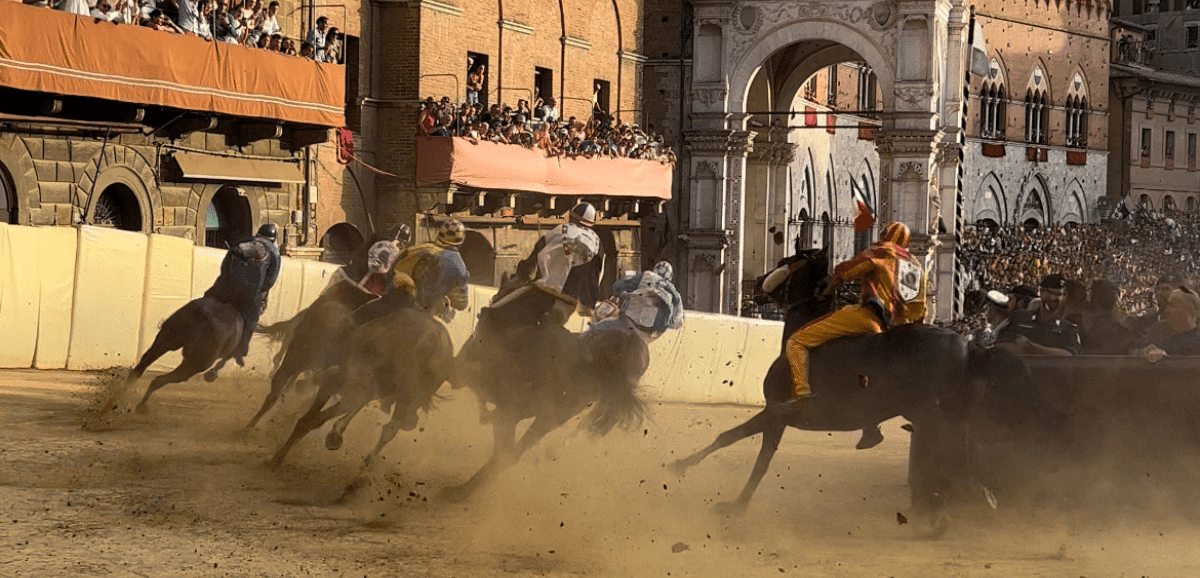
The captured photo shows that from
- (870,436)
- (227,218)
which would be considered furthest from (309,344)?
(227,218)

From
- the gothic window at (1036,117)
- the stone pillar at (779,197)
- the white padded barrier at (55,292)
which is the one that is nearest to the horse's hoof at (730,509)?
the white padded barrier at (55,292)

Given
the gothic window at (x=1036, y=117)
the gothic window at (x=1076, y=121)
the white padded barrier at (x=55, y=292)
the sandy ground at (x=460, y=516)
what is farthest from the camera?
the gothic window at (x=1076, y=121)

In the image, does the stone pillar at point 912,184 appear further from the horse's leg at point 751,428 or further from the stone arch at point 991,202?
the horse's leg at point 751,428

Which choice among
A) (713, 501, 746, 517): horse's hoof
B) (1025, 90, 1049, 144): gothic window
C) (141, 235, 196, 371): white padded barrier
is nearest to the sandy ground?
(713, 501, 746, 517): horse's hoof

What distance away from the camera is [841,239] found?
5103 centimetres

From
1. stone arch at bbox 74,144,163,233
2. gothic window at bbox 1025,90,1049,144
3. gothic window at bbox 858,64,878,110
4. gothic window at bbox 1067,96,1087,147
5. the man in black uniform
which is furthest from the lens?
gothic window at bbox 1067,96,1087,147

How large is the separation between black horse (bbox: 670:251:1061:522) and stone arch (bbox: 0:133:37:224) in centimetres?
1219

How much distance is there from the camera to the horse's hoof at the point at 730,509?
1188 centimetres

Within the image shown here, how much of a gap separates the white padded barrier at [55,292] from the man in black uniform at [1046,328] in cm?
1036

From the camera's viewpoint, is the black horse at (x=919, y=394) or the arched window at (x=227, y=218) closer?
the black horse at (x=919, y=394)

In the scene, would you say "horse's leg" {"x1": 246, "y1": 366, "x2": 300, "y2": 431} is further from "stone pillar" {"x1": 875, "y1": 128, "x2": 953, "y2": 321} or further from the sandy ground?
"stone pillar" {"x1": 875, "y1": 128, "x2": 953, "y2": 321}

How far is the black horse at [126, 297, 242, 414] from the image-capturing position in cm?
1479

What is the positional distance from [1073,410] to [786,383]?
224cm

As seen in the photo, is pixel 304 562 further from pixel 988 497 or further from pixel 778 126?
pixel 778 126
